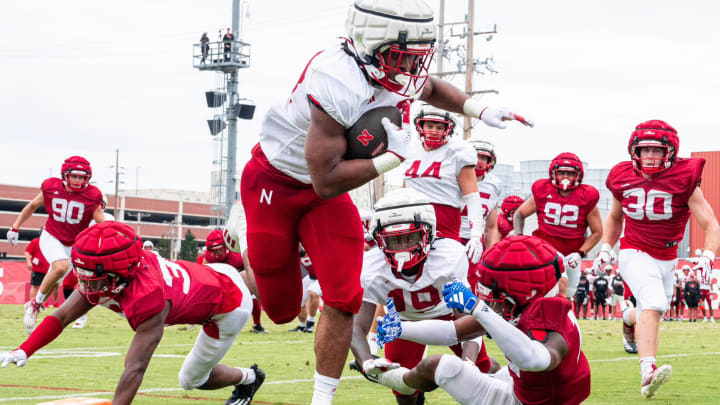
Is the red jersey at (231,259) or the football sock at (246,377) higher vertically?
the football sock at (246,377)

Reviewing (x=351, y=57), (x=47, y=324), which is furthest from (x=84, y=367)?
(x=351, y=57)

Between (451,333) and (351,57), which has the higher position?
(351,57)

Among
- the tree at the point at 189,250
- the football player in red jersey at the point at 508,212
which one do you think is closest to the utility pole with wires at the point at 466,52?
the football player in red jersey at the point at 508,212

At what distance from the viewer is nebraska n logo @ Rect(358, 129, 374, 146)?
4.32m

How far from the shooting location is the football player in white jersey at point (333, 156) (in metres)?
4.32

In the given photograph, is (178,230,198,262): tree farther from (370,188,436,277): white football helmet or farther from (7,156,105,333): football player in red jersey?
(370,188,436,277): white football helmet

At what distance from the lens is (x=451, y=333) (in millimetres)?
4816

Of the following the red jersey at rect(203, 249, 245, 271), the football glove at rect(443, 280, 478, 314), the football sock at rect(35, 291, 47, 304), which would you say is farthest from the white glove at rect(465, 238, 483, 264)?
the football sock at rect(35, 291, 47, 304)

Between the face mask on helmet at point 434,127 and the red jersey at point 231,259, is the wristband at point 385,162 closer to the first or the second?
the face mask on helmet at point 434,127

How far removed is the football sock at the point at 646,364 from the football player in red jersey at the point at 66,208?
8.43 metres

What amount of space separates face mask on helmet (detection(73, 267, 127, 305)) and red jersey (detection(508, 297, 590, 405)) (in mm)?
2195

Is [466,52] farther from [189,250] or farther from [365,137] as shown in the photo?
[189,250]

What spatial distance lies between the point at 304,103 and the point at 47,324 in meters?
1.93

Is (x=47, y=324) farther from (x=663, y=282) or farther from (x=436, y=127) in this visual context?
(x=663, y=282)
